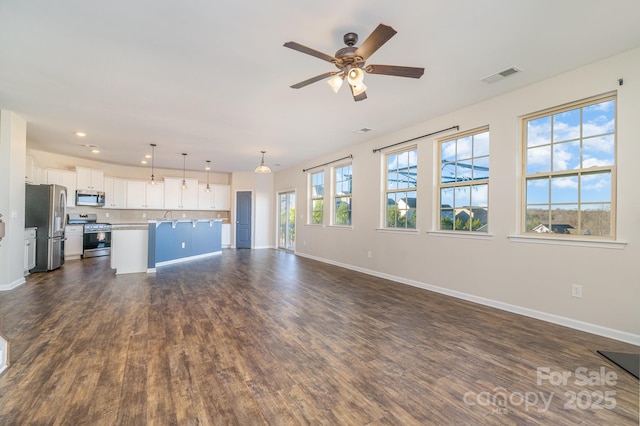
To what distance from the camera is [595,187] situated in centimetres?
300

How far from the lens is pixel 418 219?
188 inches

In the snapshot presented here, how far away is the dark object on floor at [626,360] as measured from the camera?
2.18m

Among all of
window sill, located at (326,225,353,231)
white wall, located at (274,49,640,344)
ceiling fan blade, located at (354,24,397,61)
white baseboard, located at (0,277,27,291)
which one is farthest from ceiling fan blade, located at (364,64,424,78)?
white baseboard, located at (0,277,27,291)

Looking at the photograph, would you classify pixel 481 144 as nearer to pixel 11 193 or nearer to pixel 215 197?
pixel 11 193

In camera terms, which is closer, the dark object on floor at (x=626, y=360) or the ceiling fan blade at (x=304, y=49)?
the ceiling fan blade at (x=304, y=49)

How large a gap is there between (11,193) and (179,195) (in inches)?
196

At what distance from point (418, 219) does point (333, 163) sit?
2873 millimetres

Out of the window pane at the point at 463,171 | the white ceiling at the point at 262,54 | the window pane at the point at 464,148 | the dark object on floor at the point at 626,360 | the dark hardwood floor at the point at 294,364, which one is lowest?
the dark hardwood floor at the point at 294,364

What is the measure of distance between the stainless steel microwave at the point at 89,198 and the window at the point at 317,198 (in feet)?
18.9

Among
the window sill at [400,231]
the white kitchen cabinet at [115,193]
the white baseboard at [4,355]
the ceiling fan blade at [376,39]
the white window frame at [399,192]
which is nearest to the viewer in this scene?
the ceiling fan blade at [376,39]

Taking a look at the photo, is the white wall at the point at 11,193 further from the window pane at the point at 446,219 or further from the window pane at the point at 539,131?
the window pane at the point at 539,131

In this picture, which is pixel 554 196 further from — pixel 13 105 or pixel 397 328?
pixel 13 105

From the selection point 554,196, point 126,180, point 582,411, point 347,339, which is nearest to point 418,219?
point 554,196

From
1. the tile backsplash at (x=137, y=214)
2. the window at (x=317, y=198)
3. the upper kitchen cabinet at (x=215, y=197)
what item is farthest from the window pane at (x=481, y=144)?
the upper kitchen cabinet at (x=215, y=197)
